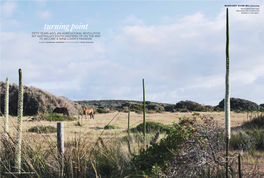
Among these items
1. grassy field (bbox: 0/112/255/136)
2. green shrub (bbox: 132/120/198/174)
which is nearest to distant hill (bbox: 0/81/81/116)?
grassy field (bbox: 0/112/255/136)

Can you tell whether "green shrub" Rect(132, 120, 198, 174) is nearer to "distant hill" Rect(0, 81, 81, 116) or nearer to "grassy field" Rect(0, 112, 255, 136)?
"grassy field" Rect(0, 112, 255, 136)

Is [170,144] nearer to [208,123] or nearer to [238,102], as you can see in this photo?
[208,123]

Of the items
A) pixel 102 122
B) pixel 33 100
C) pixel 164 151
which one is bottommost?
pixel 102 122

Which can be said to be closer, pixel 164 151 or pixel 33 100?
pixel 164 151

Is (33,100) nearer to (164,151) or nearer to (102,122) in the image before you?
(102,122)

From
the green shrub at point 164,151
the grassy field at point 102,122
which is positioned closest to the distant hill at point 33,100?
the grassy field at point 102,122

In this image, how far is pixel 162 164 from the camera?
3.35 m

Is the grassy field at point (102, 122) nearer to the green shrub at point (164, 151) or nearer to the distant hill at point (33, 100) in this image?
the green shrub at point (164, 151)

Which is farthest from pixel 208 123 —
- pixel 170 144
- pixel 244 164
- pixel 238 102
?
pixel 238 102

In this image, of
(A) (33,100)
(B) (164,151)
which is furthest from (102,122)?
(B) (164,151)

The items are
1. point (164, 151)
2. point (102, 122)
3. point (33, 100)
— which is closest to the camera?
point (164, 151)

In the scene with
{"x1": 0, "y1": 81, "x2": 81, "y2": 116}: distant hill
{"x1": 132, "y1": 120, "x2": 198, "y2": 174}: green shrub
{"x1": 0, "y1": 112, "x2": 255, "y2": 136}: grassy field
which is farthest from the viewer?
{"x1": 0, "y1": 81, "x2": 81, "y2": 116}: distant hill

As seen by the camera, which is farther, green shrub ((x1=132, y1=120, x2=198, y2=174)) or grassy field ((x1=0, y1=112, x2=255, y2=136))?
grassy field ((x1=0, y1=112, x2=255, y2=136))

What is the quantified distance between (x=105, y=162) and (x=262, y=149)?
505cm
